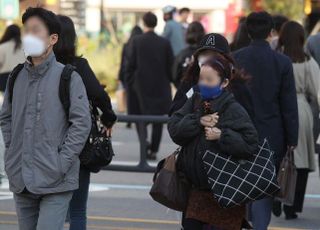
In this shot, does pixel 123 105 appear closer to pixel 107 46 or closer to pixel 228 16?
pixel 107 46

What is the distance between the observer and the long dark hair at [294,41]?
8.45m

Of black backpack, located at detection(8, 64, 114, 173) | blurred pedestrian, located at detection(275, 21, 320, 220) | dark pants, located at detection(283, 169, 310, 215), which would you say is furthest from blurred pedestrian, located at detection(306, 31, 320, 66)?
black backpack, located at detection(8, 64, 114, 173)

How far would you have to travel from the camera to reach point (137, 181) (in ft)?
37.1

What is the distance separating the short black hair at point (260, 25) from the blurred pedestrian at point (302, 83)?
111 centimetres

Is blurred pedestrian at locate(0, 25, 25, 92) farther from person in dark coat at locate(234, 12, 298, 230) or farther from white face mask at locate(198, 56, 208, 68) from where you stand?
white face mask at locate(198, 56, 208, 68)

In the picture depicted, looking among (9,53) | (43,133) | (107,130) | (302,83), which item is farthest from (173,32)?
(43,133)

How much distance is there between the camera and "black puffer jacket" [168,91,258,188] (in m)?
5.40

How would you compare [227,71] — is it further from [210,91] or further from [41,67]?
[41,67]

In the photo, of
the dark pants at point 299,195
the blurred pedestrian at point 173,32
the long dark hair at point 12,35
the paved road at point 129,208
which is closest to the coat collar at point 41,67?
the paved road at point 129,208

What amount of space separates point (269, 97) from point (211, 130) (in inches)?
76.2

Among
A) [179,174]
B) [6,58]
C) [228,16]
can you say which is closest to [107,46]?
[228,16]

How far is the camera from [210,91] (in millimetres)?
5465

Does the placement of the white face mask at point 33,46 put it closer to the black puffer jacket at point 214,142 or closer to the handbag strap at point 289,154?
the black puffer jacket at point 214,142

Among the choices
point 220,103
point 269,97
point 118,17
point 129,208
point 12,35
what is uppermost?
point 220,103
